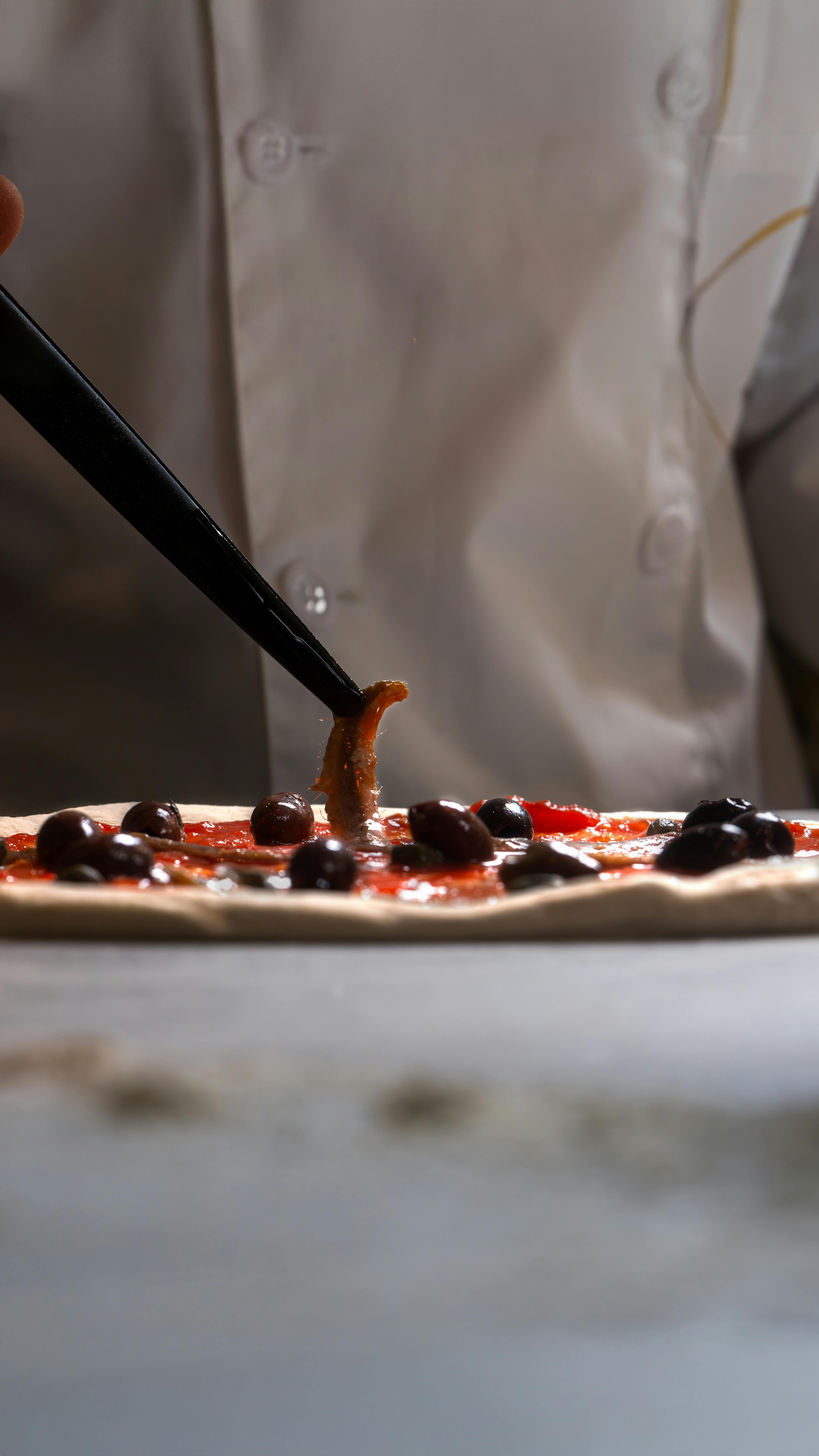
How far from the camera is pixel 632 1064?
49 centimetres

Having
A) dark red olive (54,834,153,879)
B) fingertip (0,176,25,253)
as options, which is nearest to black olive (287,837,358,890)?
dark red olive (54,834,153,879)

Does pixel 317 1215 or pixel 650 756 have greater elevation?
pixel 650 756

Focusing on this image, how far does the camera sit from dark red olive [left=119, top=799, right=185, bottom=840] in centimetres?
108

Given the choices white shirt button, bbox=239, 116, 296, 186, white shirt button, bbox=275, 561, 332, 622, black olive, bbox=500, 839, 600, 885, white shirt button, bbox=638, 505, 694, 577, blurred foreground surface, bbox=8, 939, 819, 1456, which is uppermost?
white shirt button, bbox=239, 116, 296, 186

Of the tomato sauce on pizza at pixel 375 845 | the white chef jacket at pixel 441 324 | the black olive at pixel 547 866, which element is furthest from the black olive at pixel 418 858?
the white chef jacket at pixel 441 324

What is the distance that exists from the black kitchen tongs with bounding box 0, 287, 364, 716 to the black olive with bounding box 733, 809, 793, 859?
1.45 ft

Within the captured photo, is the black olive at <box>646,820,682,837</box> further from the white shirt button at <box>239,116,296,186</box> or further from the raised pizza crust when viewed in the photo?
the white shirt button at <box>239,116,296,186</box>

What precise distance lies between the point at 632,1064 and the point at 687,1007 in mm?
50

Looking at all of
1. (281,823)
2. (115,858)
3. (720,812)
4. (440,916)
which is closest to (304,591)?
(281,823)

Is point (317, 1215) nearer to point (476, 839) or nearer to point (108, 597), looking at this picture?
point (476, 839)

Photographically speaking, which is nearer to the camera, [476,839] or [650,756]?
[476,839]

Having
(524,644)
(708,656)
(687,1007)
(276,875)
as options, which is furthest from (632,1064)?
(708,656)

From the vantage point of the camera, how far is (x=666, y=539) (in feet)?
5.82

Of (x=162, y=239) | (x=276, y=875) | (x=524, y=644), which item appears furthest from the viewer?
(x=524, y=644)
